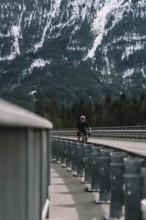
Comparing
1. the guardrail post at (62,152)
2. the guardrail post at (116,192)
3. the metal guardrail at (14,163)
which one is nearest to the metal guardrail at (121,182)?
the guardrail post at (116,192)

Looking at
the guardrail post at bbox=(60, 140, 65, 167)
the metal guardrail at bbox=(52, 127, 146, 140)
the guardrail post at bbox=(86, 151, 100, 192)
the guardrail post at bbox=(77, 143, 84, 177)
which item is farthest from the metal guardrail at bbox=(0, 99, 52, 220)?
the metal guardrail at bbox=(52, 127, 146, 140)

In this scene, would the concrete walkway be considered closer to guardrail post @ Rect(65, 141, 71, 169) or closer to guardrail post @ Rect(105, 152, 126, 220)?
guardrail post @ Rect(105, 152, 126, 220)

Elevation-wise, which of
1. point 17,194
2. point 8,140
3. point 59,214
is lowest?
point 59,214

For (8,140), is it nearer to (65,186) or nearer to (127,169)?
(127,169)

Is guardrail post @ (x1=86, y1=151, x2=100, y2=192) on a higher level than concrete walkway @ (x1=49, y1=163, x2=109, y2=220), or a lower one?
higher

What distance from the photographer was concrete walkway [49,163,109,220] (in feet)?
37.5

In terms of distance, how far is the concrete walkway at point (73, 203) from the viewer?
1142cm

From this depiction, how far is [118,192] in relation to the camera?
10227 millimetres

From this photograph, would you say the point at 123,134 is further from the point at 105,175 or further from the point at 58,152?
the point at 105,175

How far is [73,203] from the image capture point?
13.2 metres

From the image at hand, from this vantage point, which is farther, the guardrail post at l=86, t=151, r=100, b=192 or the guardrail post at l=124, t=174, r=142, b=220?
the guardrail post at l=86, t=151, r=100, b=192

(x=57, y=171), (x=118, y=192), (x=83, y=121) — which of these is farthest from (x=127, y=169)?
(x=83, y=121)

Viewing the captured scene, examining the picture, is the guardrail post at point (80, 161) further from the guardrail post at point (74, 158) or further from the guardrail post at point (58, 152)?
the guardrail post at point (58, 152)

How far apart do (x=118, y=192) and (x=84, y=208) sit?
7.30 feet
